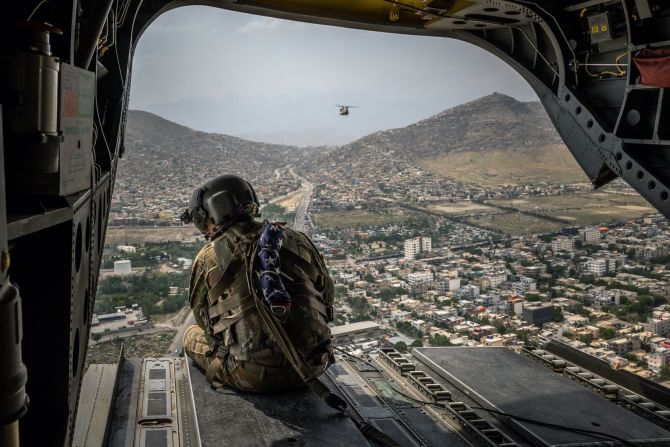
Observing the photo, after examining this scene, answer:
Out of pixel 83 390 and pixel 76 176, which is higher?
pixel 76 176

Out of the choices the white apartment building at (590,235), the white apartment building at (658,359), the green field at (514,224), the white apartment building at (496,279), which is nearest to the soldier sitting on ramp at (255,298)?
the white apartment building at (658,359)

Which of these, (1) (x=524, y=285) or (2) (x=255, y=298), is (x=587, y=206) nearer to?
(1) (x=524, y=285)

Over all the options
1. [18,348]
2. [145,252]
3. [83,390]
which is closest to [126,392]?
[83,390]

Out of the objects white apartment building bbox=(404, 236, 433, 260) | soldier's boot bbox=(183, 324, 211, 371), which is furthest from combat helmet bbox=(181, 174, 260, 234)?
white apartment building bbox=(404, 236, 433, 260)

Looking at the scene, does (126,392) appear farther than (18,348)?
Yes

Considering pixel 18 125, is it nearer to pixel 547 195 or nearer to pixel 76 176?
pixel 76 176

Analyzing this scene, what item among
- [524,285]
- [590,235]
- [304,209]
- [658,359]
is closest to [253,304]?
[658,359]

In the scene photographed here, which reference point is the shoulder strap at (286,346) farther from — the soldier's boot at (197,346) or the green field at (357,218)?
the green field at (357,218)
